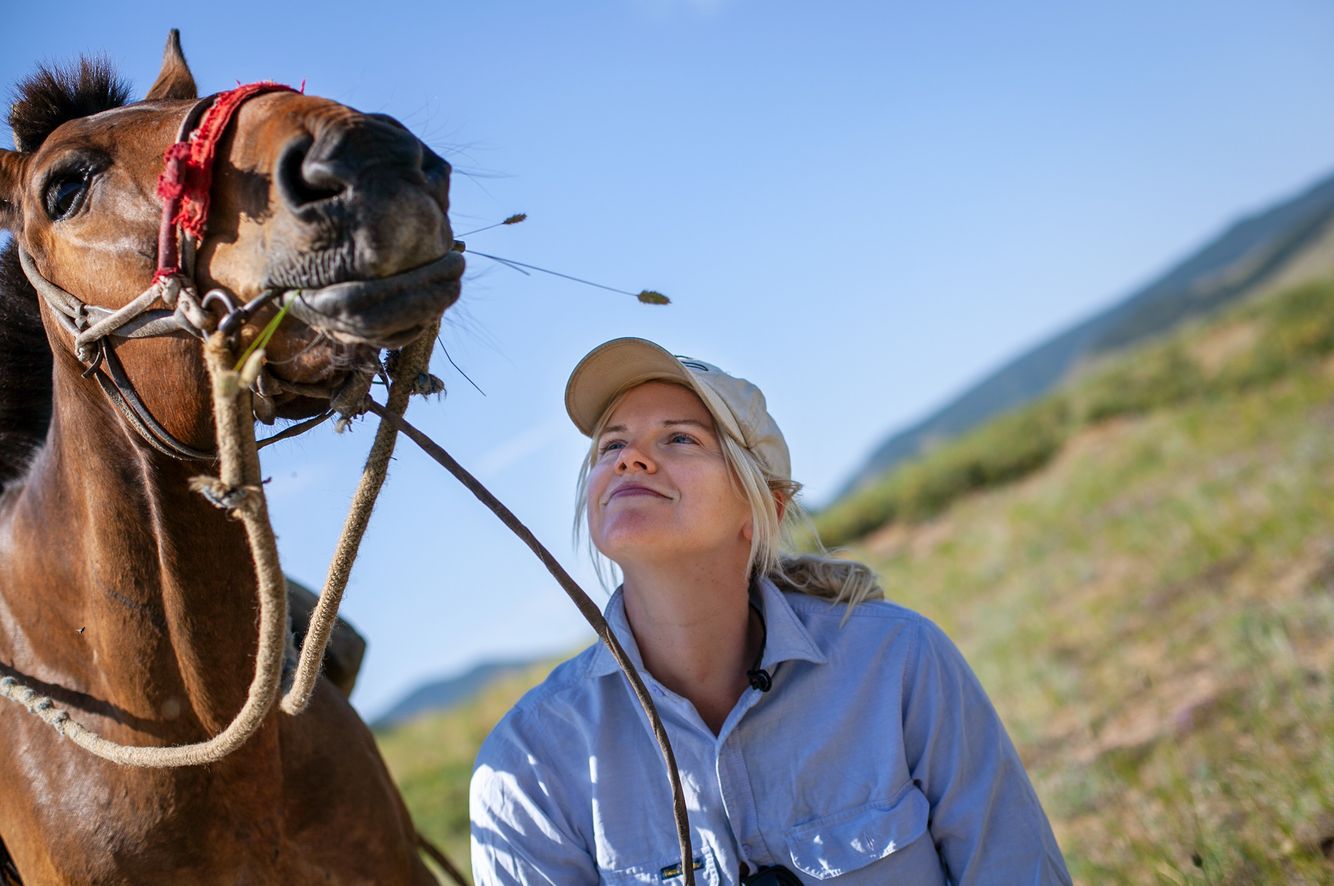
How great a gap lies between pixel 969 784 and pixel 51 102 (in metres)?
2.64

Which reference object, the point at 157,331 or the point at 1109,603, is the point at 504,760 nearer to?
the point at 157,331

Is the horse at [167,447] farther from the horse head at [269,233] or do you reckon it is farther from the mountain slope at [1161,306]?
the mountain slope at [1161,306]

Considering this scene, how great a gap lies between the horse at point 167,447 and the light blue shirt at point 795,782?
0.44 m

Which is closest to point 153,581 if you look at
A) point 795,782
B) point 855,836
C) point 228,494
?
point 228,494

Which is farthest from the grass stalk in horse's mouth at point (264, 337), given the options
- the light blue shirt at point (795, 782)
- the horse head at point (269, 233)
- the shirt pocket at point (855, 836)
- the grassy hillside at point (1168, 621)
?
the grassy hillside at point (1168, 621)

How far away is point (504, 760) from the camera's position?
2.62m

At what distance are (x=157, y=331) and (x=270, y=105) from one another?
47 centimetres

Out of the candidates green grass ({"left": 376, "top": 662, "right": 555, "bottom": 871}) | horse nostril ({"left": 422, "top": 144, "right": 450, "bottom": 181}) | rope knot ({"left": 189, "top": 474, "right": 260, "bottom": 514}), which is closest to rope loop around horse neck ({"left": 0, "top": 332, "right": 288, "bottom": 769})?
rope knot ({"left": 189, "top": 474, "right": 260, "bottom": 514})

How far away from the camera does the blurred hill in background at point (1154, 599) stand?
4152mm

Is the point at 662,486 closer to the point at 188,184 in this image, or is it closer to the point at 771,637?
the point at 771,637

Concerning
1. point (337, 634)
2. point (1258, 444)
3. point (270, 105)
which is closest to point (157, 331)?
point (270, 105)

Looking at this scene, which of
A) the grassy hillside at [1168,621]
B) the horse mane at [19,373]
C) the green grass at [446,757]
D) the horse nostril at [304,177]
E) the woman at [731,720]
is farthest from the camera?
the green grass at [446,757]

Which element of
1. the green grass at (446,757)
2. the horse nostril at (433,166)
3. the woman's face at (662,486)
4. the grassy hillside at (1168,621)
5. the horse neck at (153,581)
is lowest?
the grassy hillside at (1168,621)

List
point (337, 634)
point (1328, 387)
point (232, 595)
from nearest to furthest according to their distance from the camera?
1. point (232, 595)
2. point (337, 634)
3. point (1328, 387)
